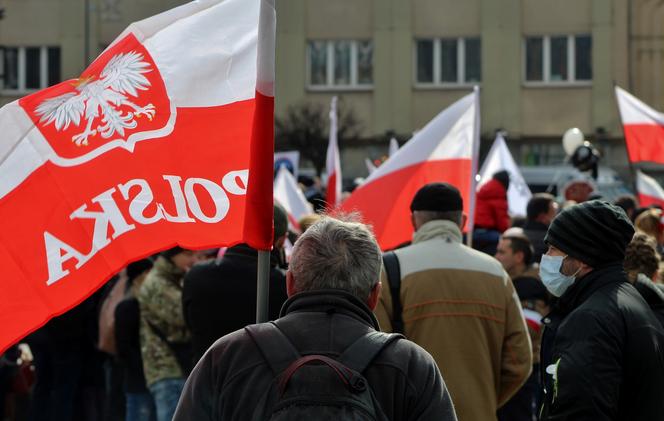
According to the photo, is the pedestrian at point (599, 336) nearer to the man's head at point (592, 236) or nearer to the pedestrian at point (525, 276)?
the man's head at point (592, 236)

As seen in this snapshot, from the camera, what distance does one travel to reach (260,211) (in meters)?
4.07

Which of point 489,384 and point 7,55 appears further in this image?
point 7,55

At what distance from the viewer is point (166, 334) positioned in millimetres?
7625

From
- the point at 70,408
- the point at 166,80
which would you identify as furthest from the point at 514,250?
the point at 166,80

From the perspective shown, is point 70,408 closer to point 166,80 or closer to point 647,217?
point 647,217

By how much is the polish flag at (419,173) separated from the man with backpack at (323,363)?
13.5 ft

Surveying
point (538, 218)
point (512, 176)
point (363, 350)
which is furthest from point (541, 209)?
point (363, 350)

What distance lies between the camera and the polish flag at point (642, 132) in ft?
37.5

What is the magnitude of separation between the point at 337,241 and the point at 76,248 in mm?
1208

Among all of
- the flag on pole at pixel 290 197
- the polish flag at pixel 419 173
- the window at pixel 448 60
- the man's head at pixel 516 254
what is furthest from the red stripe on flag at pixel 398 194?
the window at pixel 448 60

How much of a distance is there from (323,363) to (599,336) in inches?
54.6

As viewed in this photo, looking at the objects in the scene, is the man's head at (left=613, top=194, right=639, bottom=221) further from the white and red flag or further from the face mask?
the white and red flag

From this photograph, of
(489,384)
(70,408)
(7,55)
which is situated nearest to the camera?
(489,384)

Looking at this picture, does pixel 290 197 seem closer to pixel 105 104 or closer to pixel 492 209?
pixel 492 209
